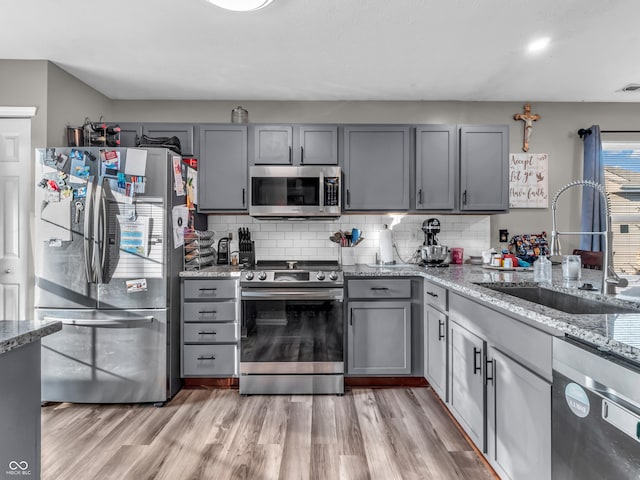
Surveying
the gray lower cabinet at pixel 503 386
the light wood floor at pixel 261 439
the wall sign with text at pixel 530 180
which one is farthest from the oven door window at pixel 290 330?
the wall sign with text at pixel 530 180

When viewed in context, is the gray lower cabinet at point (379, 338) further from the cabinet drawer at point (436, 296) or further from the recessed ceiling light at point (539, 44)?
the recessed ceiling light at point (539, 44)

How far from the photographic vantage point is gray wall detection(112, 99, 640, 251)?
11.8ft

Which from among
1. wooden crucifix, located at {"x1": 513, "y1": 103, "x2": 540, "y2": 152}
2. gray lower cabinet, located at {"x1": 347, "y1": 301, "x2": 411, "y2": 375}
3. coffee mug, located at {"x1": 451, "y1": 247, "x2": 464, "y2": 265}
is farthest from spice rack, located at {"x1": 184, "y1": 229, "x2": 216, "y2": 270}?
wooden crucifix, located at {"x1": 513, "y1": 103, "x2": 540, "y2": 152}

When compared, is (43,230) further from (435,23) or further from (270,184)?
(435,23)

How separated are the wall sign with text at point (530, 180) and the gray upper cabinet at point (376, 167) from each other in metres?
1.22

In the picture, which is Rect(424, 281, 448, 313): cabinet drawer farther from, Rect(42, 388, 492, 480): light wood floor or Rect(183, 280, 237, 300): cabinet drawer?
Rect(183, 280, 237, 300): cabinet drawer

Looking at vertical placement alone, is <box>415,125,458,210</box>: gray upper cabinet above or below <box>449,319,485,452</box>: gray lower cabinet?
above

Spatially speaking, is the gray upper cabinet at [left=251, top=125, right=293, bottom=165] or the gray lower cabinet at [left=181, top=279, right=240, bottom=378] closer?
the gray lower cabinet at [left=181, top=279, right=240, bottom=378]

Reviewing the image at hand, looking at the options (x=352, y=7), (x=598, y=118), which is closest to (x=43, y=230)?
(x=352, y=7)

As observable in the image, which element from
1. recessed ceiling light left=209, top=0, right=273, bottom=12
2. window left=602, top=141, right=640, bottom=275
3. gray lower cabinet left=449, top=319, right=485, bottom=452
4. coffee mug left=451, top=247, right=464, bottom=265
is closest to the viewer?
gray lower cabinet left=449, top=319, right=485, bottom=452

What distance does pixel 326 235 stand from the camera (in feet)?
11.7

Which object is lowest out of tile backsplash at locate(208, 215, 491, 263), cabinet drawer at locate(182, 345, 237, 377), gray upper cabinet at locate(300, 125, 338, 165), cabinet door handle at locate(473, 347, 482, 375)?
cabinet drawer at locate(182, 345, 237, 377)

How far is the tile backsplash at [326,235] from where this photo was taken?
11.7ft

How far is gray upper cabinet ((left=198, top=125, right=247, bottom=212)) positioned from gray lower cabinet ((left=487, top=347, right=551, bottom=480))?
94.1 inches
